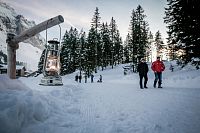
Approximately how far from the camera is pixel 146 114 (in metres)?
4.59

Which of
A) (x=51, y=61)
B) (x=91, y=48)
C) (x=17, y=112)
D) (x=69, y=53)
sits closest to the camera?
(x=17, y=112)

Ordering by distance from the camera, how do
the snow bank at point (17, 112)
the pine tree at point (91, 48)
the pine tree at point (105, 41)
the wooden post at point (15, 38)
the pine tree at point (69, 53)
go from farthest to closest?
the pine tree at point (69, 53)
the pine tree at point (105, 41)
the pine tree at point (91, 48)
the wooden post at point (15, 38)
the snow bank at point (17, 112)

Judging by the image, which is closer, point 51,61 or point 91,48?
point 51,61

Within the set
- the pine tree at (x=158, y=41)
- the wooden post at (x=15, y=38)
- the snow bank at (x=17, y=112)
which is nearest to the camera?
the snow bank at (x=17, y=112)

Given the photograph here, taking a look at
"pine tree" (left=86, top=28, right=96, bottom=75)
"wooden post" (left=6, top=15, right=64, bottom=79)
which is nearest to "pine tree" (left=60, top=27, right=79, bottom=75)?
"pine tree" (left=86, top=28, right=96, bottom=75)

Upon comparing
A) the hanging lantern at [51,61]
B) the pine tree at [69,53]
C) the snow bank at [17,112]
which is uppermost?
the pine tree at [69,53]

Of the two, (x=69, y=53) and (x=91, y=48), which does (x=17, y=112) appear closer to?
(x=91, y=48)

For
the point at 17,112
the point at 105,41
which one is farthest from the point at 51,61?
the point at 105,41

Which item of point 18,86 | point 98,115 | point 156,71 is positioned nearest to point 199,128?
point 98,115

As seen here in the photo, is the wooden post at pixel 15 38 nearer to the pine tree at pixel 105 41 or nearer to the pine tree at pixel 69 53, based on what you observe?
the pine tree at pixel 105 41

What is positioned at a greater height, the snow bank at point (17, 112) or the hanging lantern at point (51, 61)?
the hanging lantern at point (51, 61)

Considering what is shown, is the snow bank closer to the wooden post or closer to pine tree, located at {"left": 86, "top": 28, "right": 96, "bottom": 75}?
the wooden post

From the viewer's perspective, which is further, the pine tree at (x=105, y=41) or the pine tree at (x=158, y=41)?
the pine tree at (x=158, y=41)

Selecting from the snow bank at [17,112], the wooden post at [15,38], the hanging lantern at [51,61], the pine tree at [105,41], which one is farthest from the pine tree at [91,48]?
the snow bank at [17,112]
